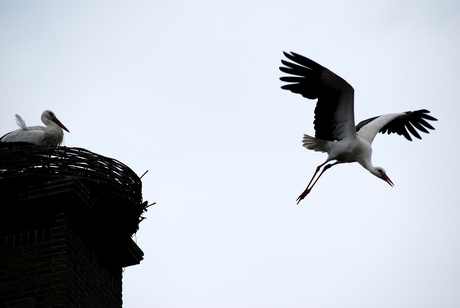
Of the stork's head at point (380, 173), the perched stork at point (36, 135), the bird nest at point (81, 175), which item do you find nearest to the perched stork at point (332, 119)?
the stork's head at point (380, 173)

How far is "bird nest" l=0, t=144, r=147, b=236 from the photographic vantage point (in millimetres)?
7535

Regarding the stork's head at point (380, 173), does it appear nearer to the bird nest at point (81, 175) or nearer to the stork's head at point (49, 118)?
the bird nest at point (81, 175)

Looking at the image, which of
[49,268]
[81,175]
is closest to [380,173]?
[81,175]

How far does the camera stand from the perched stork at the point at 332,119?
31.1 ft

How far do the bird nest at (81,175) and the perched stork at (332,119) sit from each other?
2.52 m

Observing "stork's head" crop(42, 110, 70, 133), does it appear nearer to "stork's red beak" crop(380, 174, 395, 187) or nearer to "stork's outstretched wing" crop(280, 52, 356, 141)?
"stork's outstretched wing" crop(280, 52, 356, 141)

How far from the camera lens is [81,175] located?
7723 mm

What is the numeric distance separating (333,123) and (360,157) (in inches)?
28.6

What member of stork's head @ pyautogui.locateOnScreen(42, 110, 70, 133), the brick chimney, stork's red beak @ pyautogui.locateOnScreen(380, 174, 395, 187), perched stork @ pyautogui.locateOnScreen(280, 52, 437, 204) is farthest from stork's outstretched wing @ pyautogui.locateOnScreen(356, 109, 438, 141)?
the brick chimney

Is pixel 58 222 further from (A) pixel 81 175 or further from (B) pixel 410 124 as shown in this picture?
(B) pixel 410 124

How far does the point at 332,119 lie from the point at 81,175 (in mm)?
3682

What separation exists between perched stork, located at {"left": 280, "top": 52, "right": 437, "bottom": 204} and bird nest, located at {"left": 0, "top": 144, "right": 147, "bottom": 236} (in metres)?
2.52

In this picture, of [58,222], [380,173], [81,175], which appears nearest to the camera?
[58,222]

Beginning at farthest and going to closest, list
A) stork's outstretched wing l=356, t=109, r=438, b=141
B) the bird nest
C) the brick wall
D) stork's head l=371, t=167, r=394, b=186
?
stork's outstretched wing l=356, t=109, r=438, b=141, stork's head l=371, t=167, r=394, b=186, the bird nest, the brick wall
